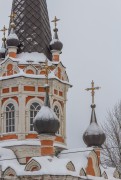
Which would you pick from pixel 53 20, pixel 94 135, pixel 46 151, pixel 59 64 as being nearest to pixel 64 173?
pixel 46 151

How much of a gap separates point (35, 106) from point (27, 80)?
4.02 ft

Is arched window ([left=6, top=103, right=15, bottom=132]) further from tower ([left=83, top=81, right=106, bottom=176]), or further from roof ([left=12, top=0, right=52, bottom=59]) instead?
tower ([left=83, top=81, right=106, bottom=176])

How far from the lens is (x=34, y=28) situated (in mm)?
30328

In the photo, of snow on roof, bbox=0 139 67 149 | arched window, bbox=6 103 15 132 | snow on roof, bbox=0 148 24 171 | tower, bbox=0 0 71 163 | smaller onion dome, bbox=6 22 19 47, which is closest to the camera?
snow on roof, bbox=0 148 24 171

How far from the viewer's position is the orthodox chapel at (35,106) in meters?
26.4

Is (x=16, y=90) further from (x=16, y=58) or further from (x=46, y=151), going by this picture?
(x=46, y=151)

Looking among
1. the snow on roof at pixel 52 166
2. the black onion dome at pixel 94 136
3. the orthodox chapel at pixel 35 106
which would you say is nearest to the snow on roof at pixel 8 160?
the orthodox chapel at pixel 35 106

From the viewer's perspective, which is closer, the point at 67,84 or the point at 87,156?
the point at 87,156

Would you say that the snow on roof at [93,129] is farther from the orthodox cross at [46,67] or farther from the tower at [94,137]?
the orthodox cross at [46,67]

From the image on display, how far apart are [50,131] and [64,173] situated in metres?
1.92

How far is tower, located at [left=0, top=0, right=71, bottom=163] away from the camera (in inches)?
1121

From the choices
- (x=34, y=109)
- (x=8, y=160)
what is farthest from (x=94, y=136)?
(x=8, y=160)

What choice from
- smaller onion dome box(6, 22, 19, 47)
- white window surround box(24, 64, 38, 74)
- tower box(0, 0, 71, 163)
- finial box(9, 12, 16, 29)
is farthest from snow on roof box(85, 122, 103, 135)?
finial box(9, 12, 16, 29)

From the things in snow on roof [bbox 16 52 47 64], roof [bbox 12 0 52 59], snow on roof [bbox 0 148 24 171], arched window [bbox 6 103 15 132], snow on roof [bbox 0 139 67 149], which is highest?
roof [bbox 12 0 52 59]
